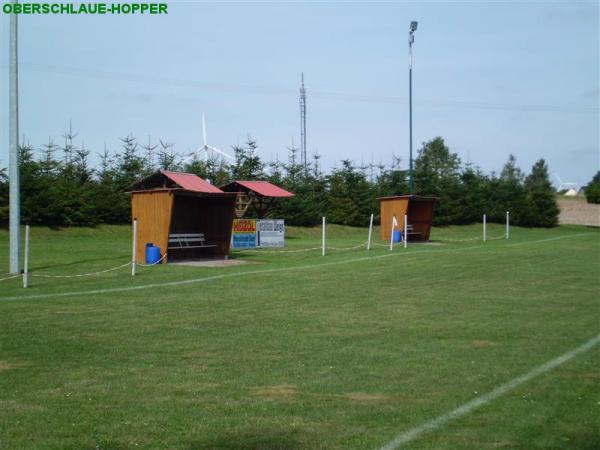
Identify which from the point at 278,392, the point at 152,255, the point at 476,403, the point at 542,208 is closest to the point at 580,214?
the point at 542,208

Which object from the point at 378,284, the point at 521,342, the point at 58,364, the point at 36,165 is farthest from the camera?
the point at 36,165

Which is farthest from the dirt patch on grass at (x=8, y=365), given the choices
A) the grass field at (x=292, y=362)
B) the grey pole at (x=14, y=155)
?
the grey pole at (x=14, y=155)

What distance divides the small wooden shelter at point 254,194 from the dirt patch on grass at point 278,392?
27093 millimetres

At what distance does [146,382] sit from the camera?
728 centimetres

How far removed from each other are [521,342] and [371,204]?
129ft

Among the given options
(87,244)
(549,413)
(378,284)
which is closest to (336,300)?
(378,284)

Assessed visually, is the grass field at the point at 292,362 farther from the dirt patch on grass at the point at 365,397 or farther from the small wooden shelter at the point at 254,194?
the small wooden shelter at the point at 254,194

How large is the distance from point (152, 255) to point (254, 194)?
15615mm

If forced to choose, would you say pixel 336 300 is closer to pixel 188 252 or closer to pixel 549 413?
pixel 549 413

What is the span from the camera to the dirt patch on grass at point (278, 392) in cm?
679

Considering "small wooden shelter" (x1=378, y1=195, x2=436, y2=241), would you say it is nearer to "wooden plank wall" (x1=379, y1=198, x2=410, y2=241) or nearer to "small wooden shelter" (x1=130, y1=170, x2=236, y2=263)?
"wooden plank wall" (x1=379, y1=198, x2=410, y2=241)

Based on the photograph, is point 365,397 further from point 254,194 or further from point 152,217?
point 254,194

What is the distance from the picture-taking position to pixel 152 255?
873 inches

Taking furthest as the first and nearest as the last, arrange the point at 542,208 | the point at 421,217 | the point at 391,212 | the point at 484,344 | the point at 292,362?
the point at 542,208, the point at 421,217, the point at 391,212, the point at 484,344, the point at 292,362
